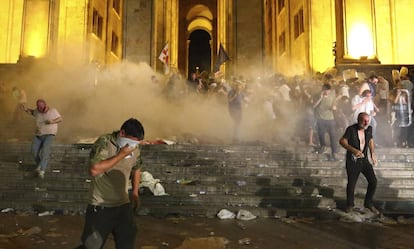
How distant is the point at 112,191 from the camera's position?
10.5 feet

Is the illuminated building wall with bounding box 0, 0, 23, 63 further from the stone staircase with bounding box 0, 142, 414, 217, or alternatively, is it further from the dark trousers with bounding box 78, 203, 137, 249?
the dark trousers with bounding box 78, 203, 137, 249

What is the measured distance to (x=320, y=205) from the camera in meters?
7.10

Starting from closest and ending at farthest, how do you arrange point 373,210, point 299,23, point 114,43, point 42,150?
point 373,210 → point 42,150 → point 299,23 → point 114,43

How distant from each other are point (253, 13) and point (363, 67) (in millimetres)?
9922

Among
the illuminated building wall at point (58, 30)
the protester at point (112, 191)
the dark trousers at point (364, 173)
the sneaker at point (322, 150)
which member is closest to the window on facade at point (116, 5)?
the illuminated building wall at point (58, 30)

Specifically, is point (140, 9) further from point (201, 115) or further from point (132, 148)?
point (132, 148)

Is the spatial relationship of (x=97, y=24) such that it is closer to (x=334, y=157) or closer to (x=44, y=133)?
(x=44, y=133)

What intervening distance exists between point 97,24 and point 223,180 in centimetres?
2203

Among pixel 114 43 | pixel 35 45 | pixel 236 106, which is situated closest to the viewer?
pixel 236 106

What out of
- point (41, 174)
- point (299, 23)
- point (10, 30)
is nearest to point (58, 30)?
point (10, 30)

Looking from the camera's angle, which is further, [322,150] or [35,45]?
[35,45]

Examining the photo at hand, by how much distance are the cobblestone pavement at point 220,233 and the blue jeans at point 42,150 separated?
170cm

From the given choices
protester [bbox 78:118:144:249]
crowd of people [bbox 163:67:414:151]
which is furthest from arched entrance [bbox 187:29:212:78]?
protester [bbox 78:118:144:249]

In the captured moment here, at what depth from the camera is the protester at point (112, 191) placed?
3.03 m
